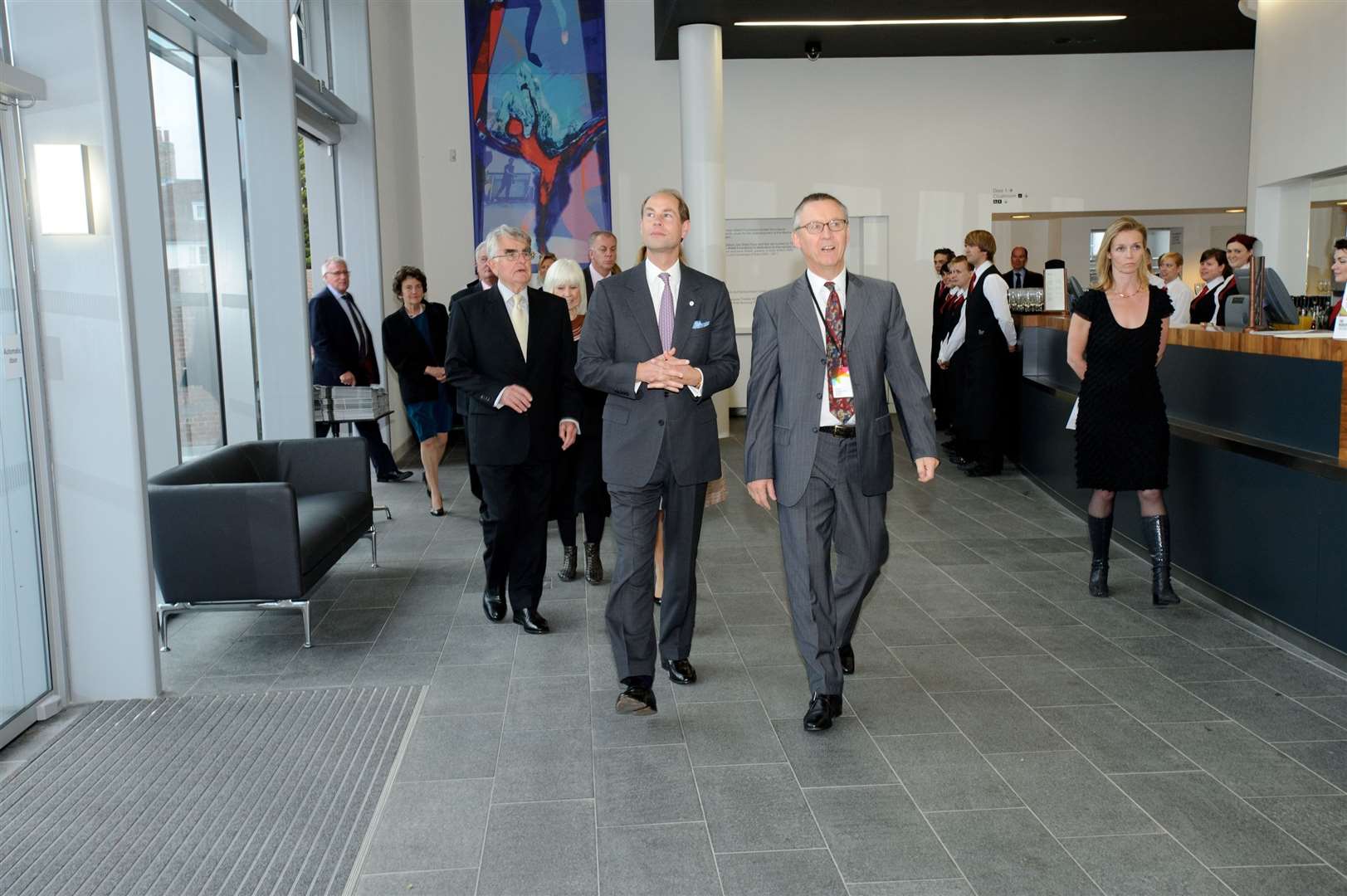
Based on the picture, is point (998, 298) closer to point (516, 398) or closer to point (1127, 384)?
point (1127, 384)

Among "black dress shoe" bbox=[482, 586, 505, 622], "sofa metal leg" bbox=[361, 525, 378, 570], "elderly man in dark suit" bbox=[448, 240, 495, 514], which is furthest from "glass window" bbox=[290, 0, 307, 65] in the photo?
"black dress shoe" bbox=[482, 586, 505, 622]

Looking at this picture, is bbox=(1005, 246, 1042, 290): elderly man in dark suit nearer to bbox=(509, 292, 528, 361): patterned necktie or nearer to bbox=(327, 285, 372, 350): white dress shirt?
bbox=(327, 285, 372, 350): white dress shirt

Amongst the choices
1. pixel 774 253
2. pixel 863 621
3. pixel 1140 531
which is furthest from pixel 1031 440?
pixel 774 253

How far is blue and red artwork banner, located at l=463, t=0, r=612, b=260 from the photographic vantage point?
41.9 ft

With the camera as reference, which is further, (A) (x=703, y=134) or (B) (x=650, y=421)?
(A) (x=703, y=134)

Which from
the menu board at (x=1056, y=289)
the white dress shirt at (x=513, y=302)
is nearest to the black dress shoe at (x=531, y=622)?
the white dress shirt at (x=513, y=302)

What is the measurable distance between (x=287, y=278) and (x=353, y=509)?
221cm

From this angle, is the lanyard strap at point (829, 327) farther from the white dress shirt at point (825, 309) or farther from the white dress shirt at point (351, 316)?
the white dress shirt at point (351, 316)

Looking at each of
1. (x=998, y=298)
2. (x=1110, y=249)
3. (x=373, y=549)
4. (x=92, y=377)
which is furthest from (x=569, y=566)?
(x=998, y=298)

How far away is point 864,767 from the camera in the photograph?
3611 millimetres

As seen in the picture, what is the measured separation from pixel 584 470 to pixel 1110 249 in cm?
279

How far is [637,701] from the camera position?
4.08 m

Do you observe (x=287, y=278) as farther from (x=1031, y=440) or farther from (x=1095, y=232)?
(x=1095, y=232)

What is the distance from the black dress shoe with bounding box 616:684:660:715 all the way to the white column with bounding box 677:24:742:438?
7.38 meters
